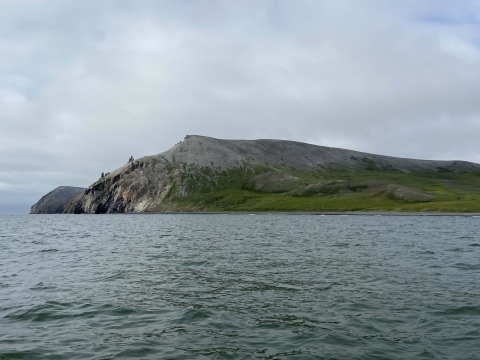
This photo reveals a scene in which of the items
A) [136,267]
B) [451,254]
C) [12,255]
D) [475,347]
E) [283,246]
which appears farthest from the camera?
[283,246]

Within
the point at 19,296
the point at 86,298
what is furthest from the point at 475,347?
the point at 19,296

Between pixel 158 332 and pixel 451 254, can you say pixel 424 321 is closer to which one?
pixel 158 332

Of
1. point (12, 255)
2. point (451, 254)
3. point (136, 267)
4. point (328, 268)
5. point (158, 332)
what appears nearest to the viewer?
point (158, 332)

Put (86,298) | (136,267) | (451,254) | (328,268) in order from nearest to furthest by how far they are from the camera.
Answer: (86,298), (328,268), (136,267), (451,254)

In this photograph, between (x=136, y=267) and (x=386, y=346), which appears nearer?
(x=386, y=346)

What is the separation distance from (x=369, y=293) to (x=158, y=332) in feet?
41.8

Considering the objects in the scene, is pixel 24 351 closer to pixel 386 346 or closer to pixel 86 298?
pixel 86 298

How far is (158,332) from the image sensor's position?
17.4 m

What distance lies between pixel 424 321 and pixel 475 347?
10.1 feet

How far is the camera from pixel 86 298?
936 inches

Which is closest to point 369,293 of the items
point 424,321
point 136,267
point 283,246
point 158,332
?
point 424,321

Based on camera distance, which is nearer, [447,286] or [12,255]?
[447,286]

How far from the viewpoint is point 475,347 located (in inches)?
604

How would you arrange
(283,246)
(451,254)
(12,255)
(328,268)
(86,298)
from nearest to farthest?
(86,298) → (328,268) → (451,254) → (12,255) → (283,246)
